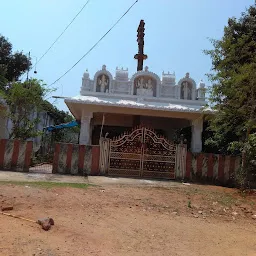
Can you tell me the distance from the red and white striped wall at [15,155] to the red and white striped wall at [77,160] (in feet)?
3.58

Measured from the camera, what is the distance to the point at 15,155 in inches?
458

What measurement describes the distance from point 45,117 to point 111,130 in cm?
1362

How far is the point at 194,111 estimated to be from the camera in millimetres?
13500

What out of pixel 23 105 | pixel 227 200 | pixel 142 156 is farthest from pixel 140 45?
pixel 227 200

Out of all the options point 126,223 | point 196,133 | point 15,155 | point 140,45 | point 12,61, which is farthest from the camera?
point 12,61

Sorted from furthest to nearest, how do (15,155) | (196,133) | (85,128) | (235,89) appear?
(196,133) < (85,128) < (15,155) < (235,89)

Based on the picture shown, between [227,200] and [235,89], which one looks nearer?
[227,200]

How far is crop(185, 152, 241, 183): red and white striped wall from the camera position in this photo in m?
12.1

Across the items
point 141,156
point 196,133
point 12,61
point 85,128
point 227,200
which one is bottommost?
point 227,200

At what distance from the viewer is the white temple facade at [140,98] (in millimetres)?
13539

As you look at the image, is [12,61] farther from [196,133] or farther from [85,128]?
[196,133]

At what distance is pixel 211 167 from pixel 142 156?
2.69 meters

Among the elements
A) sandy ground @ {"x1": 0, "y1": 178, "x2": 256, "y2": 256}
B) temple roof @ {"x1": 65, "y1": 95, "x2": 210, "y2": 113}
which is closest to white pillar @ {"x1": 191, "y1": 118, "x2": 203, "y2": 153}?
temple roof @ {"x1": 65, "y1": 95, "x2": 210, "y2": 113}

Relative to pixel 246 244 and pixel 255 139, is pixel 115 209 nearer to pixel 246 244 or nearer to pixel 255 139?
pixel 246 244
